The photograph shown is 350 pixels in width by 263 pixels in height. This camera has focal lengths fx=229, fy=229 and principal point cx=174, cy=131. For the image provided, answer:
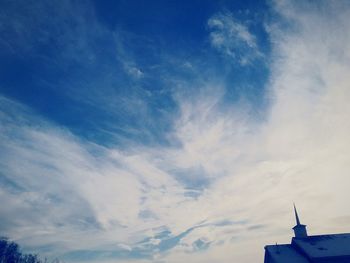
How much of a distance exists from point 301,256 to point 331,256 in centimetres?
453

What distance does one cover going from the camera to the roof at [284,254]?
39.3 meters

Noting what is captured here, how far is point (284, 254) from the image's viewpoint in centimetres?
4084

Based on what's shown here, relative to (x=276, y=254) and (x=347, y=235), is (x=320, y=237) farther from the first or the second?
(x=276, y=254)

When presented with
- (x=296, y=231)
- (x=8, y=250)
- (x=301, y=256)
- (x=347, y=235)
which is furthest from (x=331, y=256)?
(x=8, y=250)

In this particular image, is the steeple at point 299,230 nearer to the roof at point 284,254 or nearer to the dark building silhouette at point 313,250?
the dark building silhouette at point 313,250

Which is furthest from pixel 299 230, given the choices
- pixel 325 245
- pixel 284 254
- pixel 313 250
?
pixel 284 254

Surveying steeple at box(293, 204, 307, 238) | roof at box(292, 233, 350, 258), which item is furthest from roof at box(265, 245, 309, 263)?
steeple at box(293, 204, 307, 238)

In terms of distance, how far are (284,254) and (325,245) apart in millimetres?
7472

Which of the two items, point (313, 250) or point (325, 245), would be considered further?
point (325, 245)

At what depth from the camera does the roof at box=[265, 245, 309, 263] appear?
39.3 meters

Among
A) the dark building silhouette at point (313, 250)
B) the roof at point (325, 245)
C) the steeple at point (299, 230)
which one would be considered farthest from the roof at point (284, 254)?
the steeple at point (299, 230)

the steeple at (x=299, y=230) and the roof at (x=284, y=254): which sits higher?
the steeple at (x=299, y=230)

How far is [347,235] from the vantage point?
43219 millimetres

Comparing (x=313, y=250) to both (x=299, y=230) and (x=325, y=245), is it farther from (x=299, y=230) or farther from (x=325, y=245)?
(x=299, y=230)
